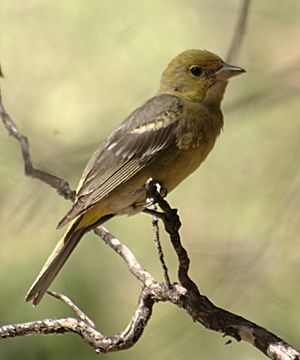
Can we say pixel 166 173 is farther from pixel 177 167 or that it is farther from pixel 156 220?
pixel 156 220

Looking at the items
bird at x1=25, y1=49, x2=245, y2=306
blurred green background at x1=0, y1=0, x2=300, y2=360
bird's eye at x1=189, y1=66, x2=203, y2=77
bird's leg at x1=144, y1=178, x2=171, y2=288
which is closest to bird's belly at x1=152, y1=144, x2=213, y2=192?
bird at x1=25, y1=49, x2=245, y2=306

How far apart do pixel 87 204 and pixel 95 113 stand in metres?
1.62

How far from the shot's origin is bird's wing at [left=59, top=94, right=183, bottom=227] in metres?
3.63

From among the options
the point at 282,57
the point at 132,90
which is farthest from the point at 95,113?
the point at 282,57

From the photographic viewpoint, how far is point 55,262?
3674mm

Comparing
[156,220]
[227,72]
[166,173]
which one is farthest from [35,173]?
[227,72]

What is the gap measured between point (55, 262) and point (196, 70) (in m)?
1.01

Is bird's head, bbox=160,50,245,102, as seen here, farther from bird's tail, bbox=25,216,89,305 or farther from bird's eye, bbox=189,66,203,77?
bird's tail, bbox=25,216,89,305

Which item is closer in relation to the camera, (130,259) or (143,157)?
(130,259)

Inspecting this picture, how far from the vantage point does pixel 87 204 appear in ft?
11.5

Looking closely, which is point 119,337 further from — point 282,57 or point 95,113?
point 95,113

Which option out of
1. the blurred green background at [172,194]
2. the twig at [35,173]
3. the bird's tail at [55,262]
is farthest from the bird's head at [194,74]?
the bird's tail at [55,262]

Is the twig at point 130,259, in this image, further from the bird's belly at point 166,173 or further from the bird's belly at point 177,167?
the bird's belly at point 177,167

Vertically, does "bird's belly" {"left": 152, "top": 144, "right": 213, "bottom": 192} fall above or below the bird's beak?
below
